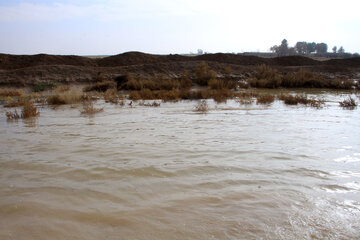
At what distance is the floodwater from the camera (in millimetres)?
2797

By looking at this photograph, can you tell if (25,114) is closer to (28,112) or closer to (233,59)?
(28,112)

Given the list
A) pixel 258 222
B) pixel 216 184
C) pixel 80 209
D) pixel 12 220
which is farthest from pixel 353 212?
pixel 12 220

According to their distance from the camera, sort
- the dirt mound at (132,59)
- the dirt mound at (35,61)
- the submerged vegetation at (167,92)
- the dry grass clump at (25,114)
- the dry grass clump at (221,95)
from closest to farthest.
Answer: the dry grass clump at (25,114)
the submerged vegetation at (167,92)
the dry grass clump at (221,95)
the dirt mound at (35,61)
the dirt mound at (132,59)

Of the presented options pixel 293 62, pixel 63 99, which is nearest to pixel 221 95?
pixel 63 99

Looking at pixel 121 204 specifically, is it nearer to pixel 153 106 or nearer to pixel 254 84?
pixel 153 106

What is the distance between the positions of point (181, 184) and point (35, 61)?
32.4m

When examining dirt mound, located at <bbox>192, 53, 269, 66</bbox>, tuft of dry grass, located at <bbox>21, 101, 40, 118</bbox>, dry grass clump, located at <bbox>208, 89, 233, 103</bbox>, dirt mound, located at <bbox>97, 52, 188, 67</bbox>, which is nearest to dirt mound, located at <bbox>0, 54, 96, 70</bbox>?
dirt mound, located at <bbox>97, 52, 188, 67</bbox>

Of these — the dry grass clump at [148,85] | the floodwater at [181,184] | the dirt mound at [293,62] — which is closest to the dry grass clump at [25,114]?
the floodwater at [181,184]

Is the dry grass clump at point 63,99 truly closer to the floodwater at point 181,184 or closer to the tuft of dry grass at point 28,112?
the tuft of dry grass at point 28,112

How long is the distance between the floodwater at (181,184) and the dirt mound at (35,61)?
26687 millimetres

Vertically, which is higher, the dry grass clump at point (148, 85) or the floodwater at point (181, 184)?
the dry grass clump at point (148, 85)

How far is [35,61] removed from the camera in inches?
Answer: 1235

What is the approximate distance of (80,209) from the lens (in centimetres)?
314

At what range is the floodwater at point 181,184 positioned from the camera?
280 cm
